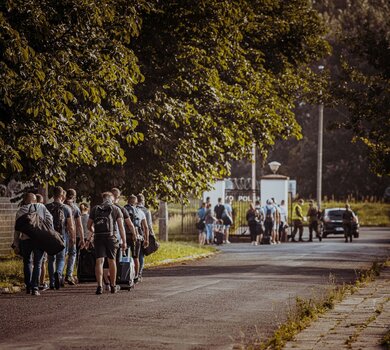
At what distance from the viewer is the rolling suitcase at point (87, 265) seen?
2008cm

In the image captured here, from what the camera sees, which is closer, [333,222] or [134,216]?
[134,216]

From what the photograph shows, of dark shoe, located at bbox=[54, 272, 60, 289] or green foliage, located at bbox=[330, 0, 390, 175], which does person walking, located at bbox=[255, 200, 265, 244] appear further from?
dark shoe, located at bbox=[54, 272, 60, 289]

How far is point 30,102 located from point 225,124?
1081 cm

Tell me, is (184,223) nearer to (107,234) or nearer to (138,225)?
(138,225)

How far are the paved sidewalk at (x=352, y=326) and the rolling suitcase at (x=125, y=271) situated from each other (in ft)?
14.1

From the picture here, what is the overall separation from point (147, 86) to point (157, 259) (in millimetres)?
4574

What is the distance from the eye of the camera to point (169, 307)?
15.1 m

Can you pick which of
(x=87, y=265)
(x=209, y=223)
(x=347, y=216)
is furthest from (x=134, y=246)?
(x=347, y=216)

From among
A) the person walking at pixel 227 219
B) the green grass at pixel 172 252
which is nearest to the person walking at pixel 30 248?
→ the green grass at pixel 172 252

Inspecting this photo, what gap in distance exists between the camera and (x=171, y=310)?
1466 centimetres

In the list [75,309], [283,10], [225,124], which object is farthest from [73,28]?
[283,10]

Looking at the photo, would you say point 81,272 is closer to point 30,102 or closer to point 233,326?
point 30,102

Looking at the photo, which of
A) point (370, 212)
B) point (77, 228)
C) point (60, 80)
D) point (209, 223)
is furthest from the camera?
point (370, 212)

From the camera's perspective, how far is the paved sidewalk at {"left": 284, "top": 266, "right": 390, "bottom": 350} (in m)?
10.4
